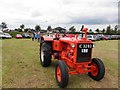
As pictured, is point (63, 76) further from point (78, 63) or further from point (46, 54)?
point (46, 54)

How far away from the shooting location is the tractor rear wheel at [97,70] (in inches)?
224

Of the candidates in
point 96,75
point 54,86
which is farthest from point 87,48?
point 54,86

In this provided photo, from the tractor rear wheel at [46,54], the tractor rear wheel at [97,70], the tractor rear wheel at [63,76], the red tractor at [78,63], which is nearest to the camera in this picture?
the tractor rear wheel at [63,76]

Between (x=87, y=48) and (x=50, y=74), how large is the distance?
72.7 inches

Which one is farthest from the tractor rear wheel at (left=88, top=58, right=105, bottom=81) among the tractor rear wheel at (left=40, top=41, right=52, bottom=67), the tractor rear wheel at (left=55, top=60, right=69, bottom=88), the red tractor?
the tractor rear wheel at (left=40, top=41, right=52, bottom=67)

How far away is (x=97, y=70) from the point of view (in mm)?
5855

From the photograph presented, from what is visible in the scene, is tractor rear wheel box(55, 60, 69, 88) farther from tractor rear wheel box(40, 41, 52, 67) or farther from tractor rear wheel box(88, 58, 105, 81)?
tractor rear wheel box(40, 41, 52, 67)

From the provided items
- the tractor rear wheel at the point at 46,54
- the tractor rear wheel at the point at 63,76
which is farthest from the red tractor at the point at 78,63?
the tractor rear wheel at the point at 46,54

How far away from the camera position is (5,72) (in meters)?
6.41

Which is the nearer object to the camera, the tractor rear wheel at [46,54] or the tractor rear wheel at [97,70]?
the tractor rear wheel at [97,70]

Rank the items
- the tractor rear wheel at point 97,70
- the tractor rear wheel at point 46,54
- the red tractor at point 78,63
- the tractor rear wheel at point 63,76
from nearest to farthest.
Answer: the tractor rear wheel at point 63,76
the red tractor at point 78,63
the tractor rear wheel at point 97,70
the tractor rear wheel at point 46,54

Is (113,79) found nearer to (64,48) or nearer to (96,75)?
(96,75)

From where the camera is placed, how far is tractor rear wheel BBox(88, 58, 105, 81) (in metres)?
5.69

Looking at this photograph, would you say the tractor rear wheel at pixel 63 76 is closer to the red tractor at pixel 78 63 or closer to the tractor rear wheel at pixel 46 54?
the red tractor at pixel 78 63
